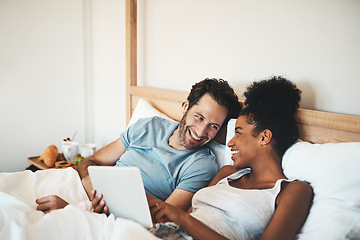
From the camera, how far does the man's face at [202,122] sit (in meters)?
1.42

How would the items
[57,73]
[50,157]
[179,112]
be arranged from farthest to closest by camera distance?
[57,73], [50,157], [179,112]

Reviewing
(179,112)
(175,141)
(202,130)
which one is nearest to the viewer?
(202,130)

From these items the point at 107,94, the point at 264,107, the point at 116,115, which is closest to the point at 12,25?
the point at 107,94

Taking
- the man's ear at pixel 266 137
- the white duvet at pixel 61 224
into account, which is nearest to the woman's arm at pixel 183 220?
the white duvet at pixel 61 224

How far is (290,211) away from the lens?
938 millimetres

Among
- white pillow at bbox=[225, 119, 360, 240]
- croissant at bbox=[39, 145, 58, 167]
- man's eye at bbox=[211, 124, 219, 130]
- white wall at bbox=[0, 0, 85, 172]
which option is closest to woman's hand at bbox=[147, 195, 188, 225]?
white pillow at bbox=[225, 119, 360, 240]

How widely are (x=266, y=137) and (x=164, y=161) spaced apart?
506mm

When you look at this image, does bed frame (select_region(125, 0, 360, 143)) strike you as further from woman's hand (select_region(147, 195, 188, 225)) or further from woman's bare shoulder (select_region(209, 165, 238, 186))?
woman's hand (select_region(147, 195, 188, 225))

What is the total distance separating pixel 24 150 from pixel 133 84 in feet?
3.75

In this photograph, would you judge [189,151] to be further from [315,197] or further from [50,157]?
[50,157]

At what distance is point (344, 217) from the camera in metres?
0.89

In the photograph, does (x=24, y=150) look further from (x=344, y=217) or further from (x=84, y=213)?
(x=344, y=217)

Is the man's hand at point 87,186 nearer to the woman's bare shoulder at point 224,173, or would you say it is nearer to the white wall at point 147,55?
the woman's bare shoulder at point 224,173

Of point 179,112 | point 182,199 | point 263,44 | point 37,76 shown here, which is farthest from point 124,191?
point 37,76
